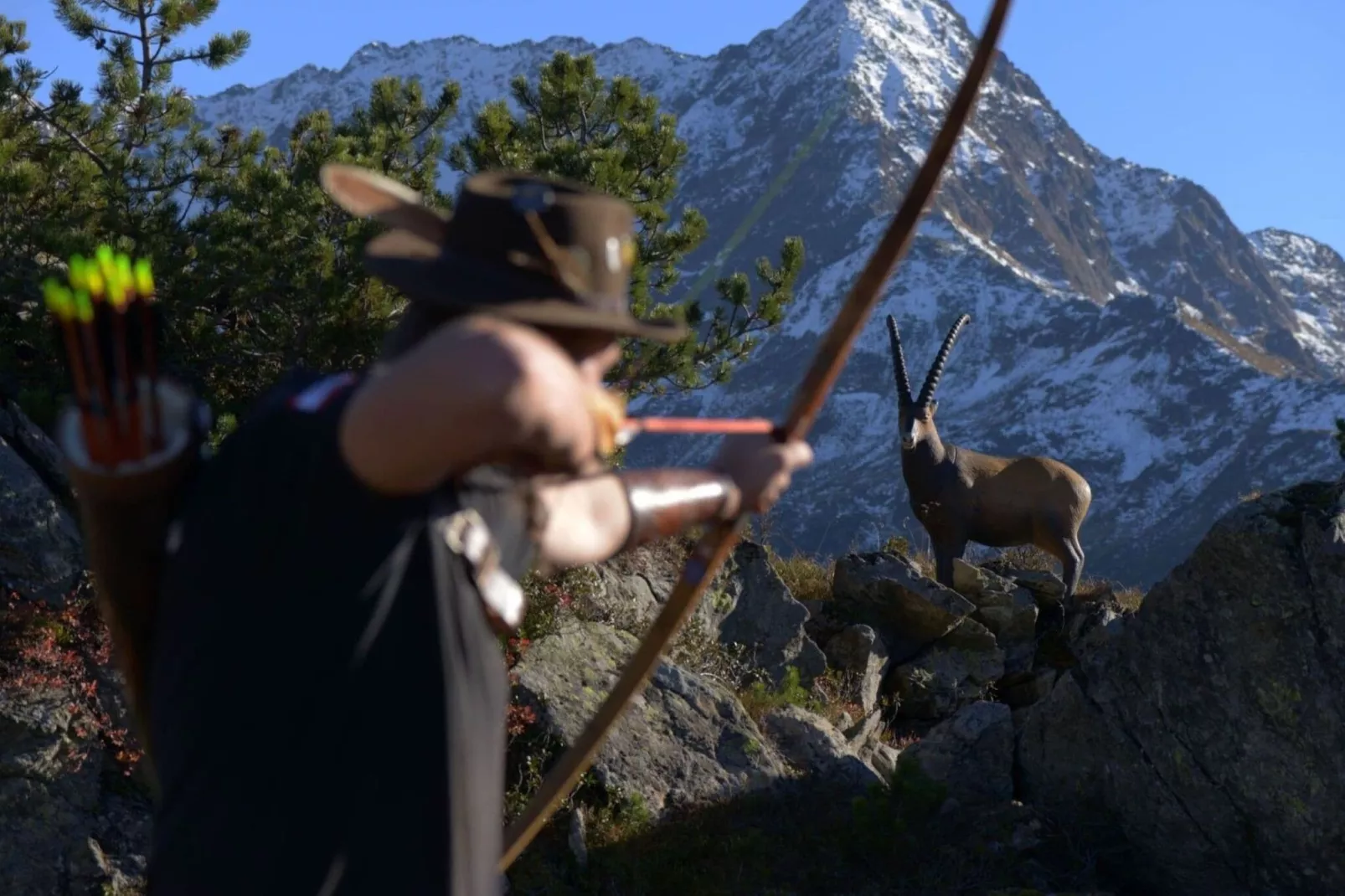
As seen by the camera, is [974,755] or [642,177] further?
[642,177]

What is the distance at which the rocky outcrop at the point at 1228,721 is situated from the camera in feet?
21.2

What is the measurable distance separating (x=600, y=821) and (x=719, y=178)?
176082 mm

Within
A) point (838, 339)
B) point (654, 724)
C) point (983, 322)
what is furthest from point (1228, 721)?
point (983, 322)

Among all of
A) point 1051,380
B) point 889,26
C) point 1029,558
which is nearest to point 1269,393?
point 1051,380

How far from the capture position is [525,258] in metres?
1.95

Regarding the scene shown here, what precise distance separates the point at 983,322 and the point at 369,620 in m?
166

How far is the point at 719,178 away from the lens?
17938 centimetres

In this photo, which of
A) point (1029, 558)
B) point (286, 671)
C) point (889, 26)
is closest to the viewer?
point (286, 671)

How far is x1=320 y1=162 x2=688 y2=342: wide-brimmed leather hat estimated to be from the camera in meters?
1.91

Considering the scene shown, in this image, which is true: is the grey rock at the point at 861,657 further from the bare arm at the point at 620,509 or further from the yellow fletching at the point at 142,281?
the yellow fletching at the point at 142,281

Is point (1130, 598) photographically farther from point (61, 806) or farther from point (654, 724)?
point (61, 806)

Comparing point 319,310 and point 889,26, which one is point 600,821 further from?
point 889,26

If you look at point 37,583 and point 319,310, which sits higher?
point 319,310

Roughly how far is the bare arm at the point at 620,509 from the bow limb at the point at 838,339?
0.11 metres
